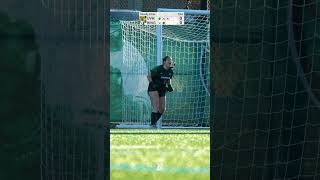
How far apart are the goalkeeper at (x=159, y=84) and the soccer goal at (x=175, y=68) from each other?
2.77 feet

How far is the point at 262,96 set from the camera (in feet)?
10.1

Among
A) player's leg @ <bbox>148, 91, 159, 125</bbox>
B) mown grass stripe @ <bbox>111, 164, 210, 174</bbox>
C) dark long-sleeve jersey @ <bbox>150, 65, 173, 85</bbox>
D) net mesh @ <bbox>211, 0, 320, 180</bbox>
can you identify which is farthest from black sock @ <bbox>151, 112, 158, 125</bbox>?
net mesh @ <bbox>211, 0, 320, 180</bbox>

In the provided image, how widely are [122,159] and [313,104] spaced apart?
444 centimetres

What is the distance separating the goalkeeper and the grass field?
55 cm

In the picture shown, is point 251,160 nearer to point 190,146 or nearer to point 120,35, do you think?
point 190,146

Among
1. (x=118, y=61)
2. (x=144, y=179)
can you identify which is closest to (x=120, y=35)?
(x=118, y=61)

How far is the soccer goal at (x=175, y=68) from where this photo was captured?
1173cm

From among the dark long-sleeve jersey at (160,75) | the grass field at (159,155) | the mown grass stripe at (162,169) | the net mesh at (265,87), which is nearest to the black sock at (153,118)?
the grass field at (159,155)

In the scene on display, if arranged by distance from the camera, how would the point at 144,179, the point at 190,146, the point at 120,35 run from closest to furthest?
the point at 144,179
the point at 190,146
the point at 120,35

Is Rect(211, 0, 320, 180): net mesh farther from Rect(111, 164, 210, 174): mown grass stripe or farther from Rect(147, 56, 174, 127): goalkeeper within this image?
Rect(147, 56, 174, 127): goalkeeper

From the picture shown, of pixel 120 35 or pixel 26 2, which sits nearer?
pixel 26 2

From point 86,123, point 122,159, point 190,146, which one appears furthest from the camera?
point 190,146

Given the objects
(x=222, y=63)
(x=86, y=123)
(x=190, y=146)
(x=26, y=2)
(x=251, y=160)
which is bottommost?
(x=190, y=146)

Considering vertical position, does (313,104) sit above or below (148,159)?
above
